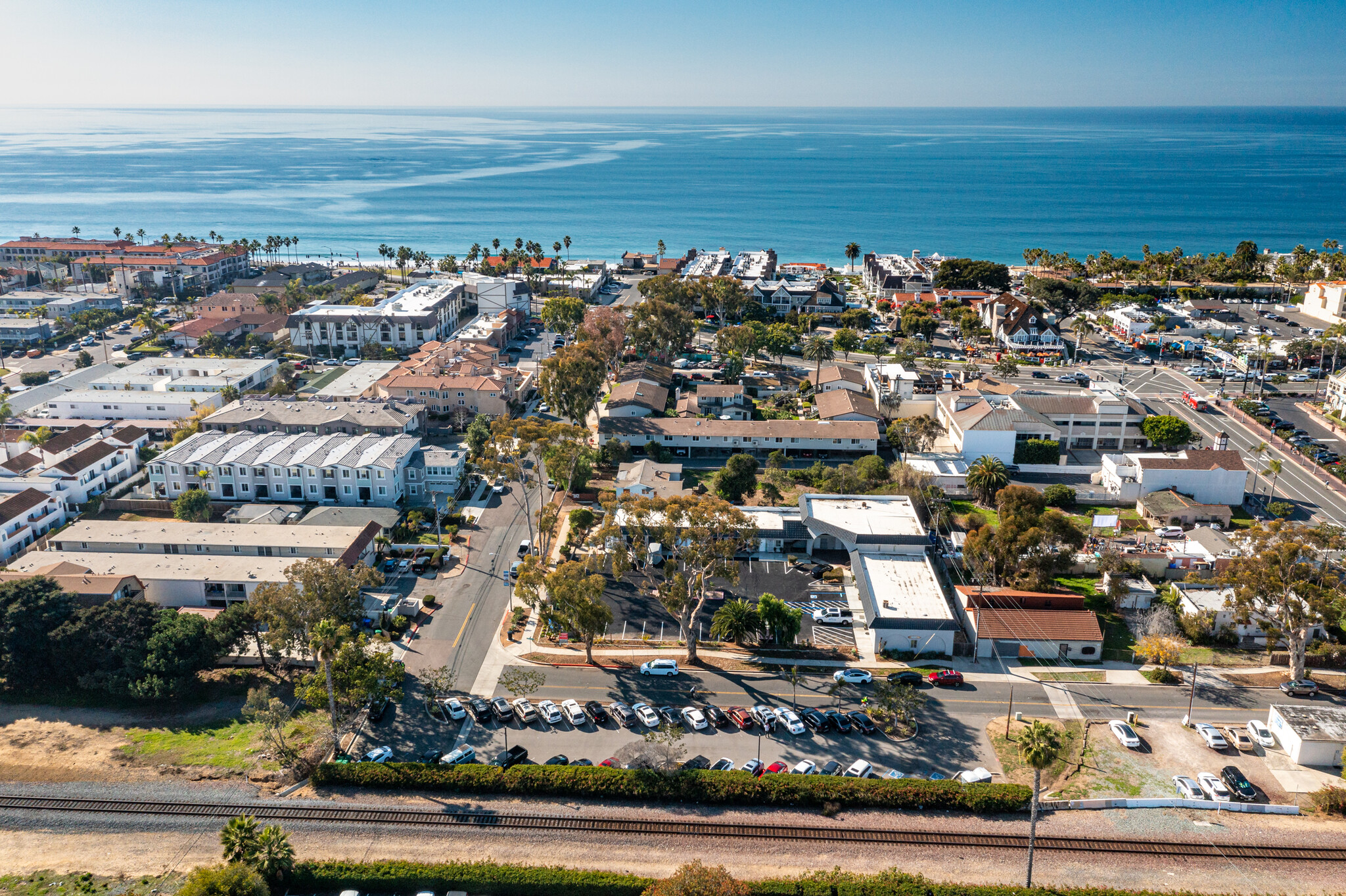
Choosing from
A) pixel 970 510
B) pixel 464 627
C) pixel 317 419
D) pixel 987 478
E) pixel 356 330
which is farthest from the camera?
pixel 356 330

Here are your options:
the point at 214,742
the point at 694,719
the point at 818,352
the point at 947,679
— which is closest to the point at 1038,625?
the point at 947,679

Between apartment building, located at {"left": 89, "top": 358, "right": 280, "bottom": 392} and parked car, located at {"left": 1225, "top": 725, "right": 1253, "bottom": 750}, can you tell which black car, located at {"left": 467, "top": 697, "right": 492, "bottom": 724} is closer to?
parked car, located at {"left": 1225, "top": 725, "right": 1253, "bottom": 750}

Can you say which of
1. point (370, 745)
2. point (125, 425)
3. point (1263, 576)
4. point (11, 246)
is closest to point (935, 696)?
point (1263, 576)

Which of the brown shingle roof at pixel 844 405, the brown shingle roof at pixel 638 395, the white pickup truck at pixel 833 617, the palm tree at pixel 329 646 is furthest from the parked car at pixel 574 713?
the brown shingle roof at pixel 844 405

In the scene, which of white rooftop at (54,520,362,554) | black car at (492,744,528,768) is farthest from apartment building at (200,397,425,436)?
black car at (492,744,528,768)

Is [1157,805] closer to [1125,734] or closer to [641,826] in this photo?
[1125,734]

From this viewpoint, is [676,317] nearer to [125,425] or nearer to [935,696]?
[125,425]

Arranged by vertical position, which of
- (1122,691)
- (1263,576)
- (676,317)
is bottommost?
(1122,691)
